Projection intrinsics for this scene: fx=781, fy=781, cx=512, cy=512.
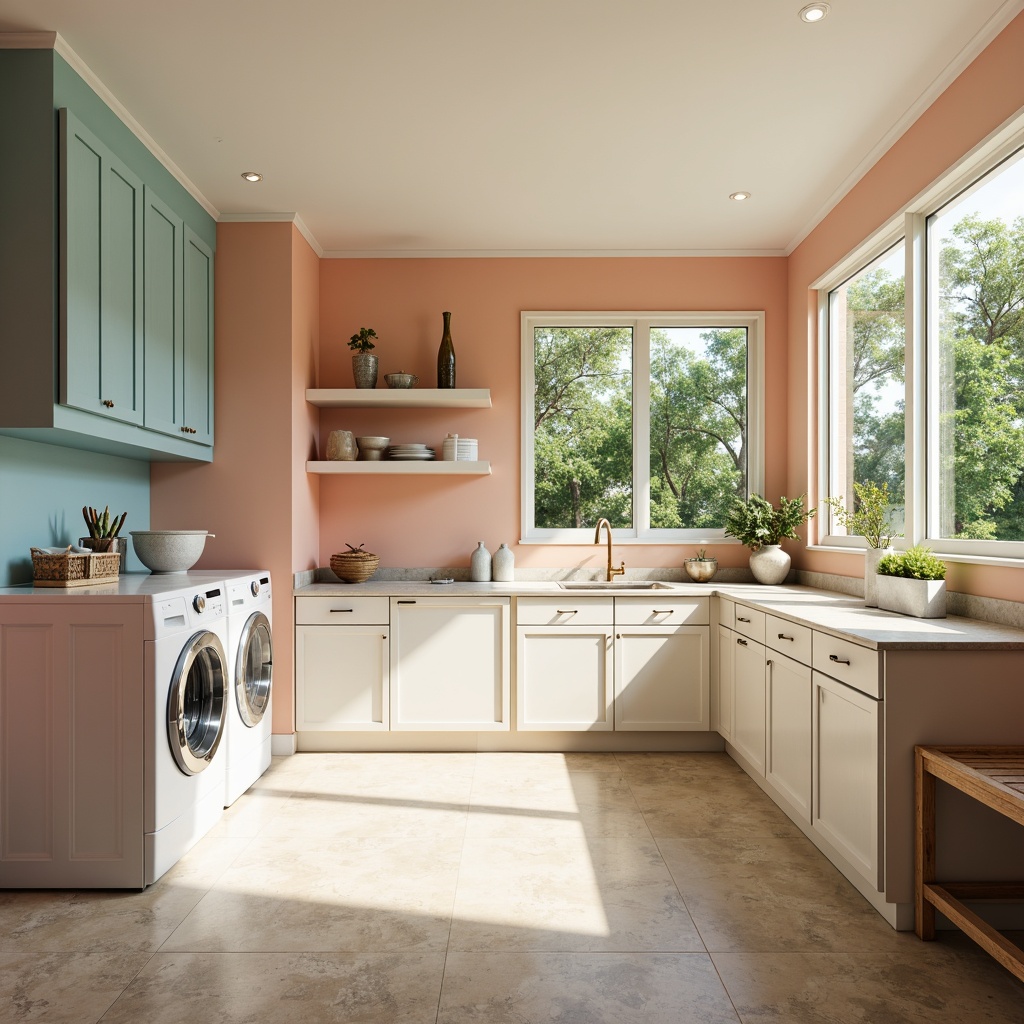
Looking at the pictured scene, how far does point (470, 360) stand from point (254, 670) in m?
2.11

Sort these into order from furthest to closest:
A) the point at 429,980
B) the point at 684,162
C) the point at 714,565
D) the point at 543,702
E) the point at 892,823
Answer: the point at 714,565 < the point at 543,702 < the point at 684,162 < the point at 892,823 < the point at 429,980

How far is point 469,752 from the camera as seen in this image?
13.3ft

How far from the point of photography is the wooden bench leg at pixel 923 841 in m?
2.14

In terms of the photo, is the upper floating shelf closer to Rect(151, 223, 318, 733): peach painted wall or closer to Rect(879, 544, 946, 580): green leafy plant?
Rect(151, 223, 318, 733): peach painted wall

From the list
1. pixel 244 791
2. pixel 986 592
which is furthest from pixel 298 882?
pixel 986 592

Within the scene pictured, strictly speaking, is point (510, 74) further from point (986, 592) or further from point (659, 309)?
point (986, 592)

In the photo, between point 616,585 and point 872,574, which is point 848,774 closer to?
point 872,574

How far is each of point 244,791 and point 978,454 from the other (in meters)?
3.23

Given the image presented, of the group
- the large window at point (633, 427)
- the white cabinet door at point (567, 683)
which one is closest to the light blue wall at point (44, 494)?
the white cabinet door at point (567, 683)

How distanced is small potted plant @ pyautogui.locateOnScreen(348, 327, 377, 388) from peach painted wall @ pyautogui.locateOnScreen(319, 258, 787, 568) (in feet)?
0.76

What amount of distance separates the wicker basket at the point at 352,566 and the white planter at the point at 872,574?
2.48m

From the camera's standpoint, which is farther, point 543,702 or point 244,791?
point 543,702

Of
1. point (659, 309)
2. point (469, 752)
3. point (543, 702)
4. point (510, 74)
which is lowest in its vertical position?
point (469, 752)

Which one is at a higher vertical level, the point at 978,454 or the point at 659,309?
the point at 659,309
